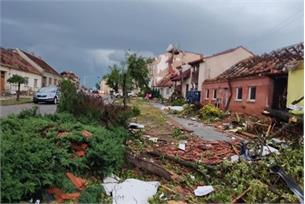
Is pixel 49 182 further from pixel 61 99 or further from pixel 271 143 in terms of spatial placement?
pixel 271 143

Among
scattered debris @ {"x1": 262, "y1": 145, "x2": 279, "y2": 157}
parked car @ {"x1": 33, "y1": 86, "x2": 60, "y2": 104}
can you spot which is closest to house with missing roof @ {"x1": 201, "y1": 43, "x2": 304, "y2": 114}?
scattered debris @ {"x1": 262, "y1": 145, "x2": 279, "y2": 157}

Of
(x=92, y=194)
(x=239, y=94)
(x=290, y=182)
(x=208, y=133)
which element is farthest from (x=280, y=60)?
(x=92, y=194)

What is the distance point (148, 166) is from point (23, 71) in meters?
42.3

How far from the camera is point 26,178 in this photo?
6.33 metres

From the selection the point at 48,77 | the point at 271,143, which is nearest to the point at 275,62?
the point at 271,143

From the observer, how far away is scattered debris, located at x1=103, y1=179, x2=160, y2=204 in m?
7.05

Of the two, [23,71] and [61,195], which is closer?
[61,195]

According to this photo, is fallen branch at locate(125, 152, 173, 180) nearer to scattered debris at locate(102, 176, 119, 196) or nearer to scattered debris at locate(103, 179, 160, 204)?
scattered debris at locate(103, 179, 160, 204)

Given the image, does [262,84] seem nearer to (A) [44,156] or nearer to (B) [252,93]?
(B) [252,93]

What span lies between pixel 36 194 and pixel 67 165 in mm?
844

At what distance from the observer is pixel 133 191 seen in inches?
289

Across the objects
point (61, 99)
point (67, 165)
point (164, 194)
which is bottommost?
point (164, 194)

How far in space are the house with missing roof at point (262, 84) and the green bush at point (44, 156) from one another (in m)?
14.8

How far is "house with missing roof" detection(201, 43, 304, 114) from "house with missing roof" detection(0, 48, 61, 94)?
72.6 ft
